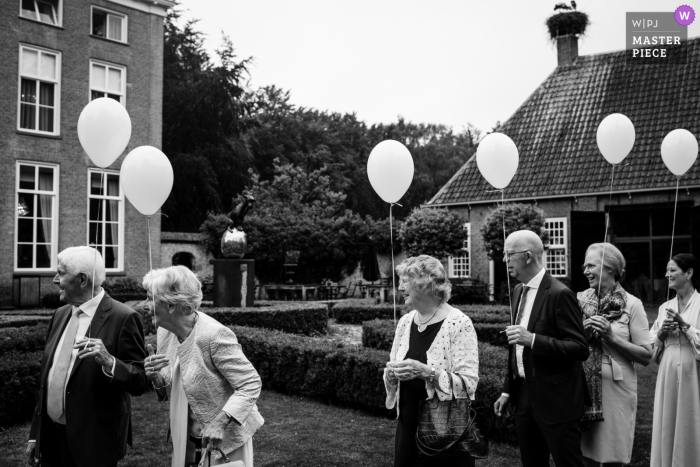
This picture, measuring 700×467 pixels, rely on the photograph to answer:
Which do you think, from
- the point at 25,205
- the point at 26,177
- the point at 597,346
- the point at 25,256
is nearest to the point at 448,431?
the point at 597,346

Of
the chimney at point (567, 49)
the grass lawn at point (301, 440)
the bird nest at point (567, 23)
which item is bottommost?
the grass lawn at point (301, 440)

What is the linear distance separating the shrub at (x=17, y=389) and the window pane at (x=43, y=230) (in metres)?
12.6

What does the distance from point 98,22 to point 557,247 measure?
53.6 feet

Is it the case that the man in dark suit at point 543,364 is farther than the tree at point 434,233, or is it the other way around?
the tree at point 434,233

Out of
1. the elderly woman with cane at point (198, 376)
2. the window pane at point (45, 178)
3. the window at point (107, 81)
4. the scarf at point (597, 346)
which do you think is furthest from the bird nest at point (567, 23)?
the elderly woman with cane at point (198, 376)

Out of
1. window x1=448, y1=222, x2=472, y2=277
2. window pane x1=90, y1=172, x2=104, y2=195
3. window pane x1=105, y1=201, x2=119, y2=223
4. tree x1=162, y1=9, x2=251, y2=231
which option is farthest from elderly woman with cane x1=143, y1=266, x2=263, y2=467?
tree x1=162, y1=9, x2=251, y2=231

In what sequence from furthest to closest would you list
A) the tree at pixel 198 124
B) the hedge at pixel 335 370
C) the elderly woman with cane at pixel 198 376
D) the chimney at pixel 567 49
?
the tree at pixel 198 124, the chimney at pixel 567 49, the hedge at pixel 335 370, the elderly woman with cane at pixel 198 376

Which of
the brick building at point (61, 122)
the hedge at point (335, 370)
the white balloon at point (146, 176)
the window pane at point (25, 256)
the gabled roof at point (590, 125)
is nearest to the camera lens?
the white balloon at point (146, 176)

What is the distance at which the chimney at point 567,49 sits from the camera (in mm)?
23375

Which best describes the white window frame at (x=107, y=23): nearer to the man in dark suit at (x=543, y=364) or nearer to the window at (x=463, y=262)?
the window at (x=463, y=262)

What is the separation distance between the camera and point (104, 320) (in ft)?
11.0

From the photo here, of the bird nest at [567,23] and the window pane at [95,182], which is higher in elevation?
the bird nest at [567,23]

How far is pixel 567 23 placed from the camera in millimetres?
22797

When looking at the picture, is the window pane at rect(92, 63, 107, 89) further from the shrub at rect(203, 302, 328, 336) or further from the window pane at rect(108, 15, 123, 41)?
the shrub at rect(203, 302, 328, 336)
